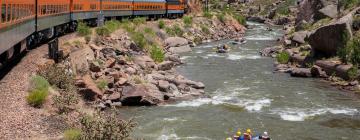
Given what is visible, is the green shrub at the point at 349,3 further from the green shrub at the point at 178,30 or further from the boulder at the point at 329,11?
the green shrub at the point at 178,30

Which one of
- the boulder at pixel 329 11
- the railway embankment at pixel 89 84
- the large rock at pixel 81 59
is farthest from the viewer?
the boulder at pixel 329 11

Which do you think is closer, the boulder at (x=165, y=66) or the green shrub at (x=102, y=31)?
the boulder at (x=165, y=66)

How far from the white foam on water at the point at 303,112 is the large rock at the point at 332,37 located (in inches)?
597

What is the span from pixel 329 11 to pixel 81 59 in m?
39.8

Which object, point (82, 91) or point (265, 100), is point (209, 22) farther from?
point (82, 91)

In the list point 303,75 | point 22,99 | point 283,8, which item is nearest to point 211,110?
point 22,99

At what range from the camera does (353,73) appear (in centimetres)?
3825

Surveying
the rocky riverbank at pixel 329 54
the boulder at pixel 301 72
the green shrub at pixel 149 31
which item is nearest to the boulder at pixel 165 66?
the rocky riverbank at pixel 329 54

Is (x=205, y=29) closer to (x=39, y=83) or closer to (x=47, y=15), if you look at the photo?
(x=47, y=15)

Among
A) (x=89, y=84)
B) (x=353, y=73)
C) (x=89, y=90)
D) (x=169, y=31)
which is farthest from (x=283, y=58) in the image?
(x=89, y=90)

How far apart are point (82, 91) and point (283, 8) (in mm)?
114319

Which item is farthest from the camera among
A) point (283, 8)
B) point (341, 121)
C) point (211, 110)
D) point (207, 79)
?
Result: point (283, 8)

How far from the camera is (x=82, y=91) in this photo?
27109 millimetres

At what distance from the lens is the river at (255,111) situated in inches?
949
